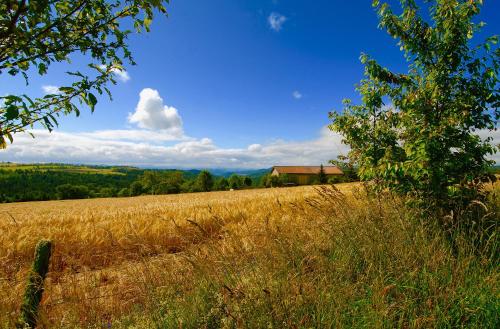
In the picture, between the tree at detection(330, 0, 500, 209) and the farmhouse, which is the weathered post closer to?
the tree at detection(330, 0, 500, 209)

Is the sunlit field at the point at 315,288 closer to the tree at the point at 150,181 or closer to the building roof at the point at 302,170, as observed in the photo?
the tree at the point at 150,181

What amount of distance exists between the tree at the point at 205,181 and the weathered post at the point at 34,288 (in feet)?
241

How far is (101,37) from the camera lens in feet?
7.55

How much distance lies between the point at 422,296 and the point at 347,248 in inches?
46.9

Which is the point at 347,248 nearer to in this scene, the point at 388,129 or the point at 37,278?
the point at 388,129

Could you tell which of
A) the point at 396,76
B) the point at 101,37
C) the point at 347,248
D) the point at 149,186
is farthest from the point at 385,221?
the point at 149,186

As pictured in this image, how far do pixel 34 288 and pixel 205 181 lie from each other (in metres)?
74.2

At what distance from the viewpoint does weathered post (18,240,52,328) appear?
2.86 m

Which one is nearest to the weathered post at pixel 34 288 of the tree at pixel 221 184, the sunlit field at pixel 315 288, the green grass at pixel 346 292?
the sunlit field at pixel 315 288

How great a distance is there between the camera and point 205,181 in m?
76.4

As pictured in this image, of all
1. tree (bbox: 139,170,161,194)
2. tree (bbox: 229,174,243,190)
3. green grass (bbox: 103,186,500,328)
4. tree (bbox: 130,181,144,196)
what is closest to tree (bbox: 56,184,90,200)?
tree (bbox: 130,181,144,196)

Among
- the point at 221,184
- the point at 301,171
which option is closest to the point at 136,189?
the point at 221,184

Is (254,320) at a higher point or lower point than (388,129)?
lower

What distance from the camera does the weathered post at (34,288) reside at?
2.86m
